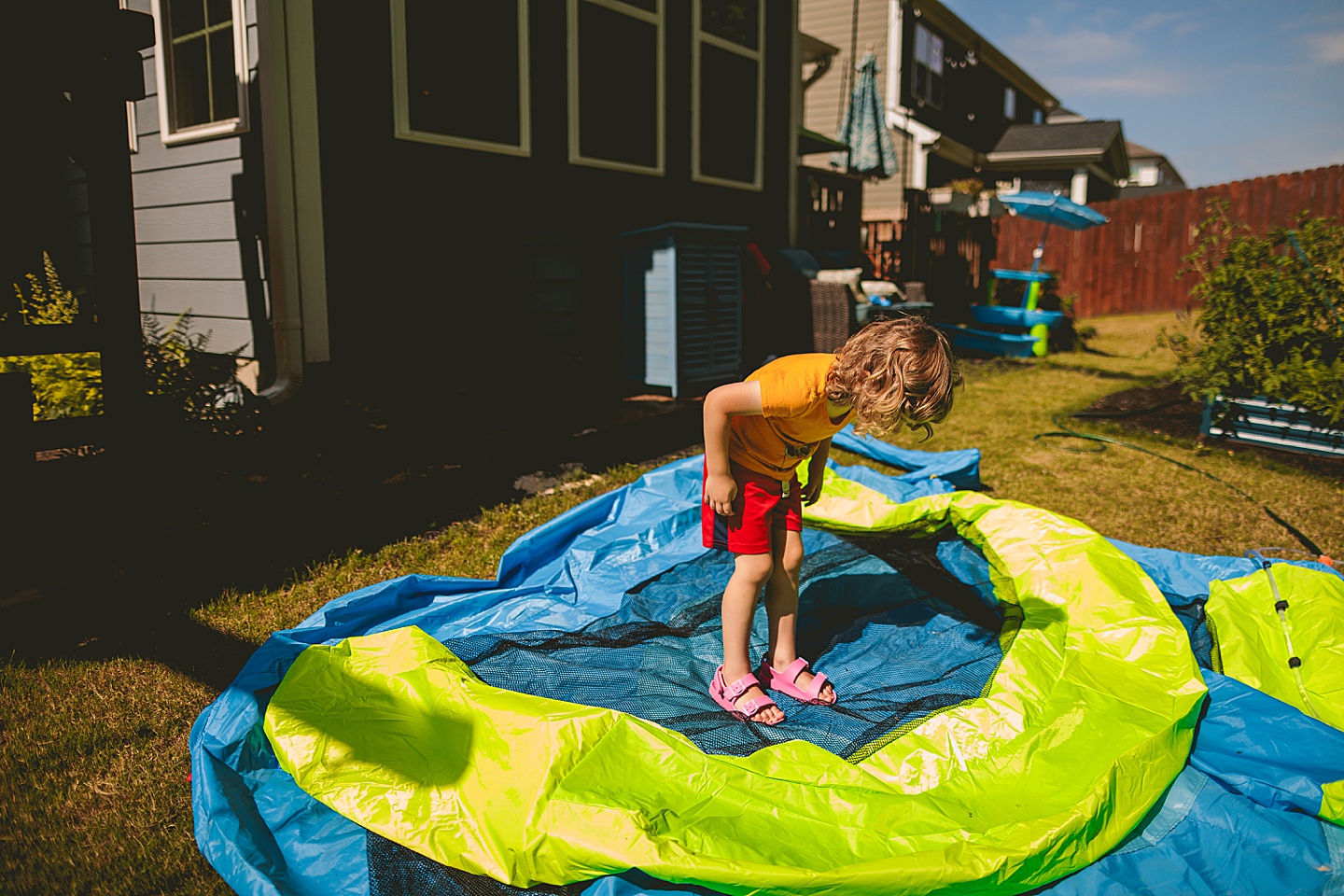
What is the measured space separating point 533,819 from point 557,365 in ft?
14.0

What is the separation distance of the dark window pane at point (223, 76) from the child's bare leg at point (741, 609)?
4.16m

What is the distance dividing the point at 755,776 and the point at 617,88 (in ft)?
18.3

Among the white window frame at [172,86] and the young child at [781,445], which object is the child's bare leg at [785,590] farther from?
the white window frame at [172,86]

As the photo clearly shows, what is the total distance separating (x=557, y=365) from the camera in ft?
18.5

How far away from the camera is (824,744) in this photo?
2.02 m

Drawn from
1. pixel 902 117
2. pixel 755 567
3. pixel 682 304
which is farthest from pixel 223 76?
pixel 902 117

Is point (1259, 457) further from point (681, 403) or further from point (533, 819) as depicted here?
point (533, 819)

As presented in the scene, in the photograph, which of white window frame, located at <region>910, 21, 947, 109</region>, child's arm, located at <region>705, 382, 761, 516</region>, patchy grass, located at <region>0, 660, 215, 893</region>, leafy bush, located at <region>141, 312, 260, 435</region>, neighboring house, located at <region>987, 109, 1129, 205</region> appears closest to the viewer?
patchy grass, located at <region>0, 660, 215, 893</region>

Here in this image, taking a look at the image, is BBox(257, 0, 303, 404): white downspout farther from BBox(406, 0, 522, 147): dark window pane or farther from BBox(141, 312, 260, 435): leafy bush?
Result: BBox(406, 0, 522, 147): dark window pane

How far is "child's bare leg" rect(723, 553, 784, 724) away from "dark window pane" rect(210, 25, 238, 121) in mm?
4157

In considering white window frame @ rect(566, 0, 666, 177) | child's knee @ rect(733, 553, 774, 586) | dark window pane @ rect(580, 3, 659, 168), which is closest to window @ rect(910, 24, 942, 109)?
white window frame @ rect(566, 0, 666, 177)

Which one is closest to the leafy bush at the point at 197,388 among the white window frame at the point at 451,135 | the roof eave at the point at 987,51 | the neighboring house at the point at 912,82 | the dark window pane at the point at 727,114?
the white window frame at the point at 451,135

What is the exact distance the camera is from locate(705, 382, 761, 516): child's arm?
2.18m

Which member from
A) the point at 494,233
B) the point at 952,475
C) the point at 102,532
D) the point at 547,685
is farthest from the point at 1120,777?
the point at 494,233
